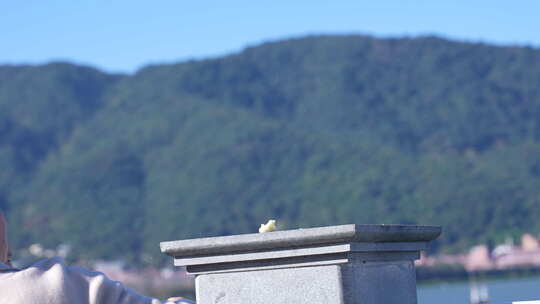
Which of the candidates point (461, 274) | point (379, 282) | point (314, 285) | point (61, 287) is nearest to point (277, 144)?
point (461, 274)

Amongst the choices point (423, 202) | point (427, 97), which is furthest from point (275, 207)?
point (427, 97)

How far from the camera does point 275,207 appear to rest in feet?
377

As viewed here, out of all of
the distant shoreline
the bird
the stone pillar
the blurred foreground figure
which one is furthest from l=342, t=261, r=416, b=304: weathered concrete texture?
the distant shoreline

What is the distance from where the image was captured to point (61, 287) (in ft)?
6.03

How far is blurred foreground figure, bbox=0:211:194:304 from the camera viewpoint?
183cm

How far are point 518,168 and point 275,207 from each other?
2717 cm

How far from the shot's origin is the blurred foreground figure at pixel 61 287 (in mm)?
1834

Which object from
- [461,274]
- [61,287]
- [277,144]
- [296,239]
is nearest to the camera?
[61,287]

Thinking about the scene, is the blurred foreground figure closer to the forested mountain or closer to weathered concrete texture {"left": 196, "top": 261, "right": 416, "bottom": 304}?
weathered concrete texture {"left": 196, "top": 261, "right": 416, "bottom": 304}

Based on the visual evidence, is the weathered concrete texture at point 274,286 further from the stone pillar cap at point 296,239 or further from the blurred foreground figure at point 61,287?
the blurred foreground figure at point 61,287

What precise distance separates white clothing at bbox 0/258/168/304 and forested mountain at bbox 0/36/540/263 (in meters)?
101

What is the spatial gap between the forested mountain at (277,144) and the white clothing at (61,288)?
10055 centimetres

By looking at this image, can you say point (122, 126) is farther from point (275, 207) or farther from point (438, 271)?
point (438, 271)

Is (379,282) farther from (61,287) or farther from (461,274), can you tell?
(461,274)
